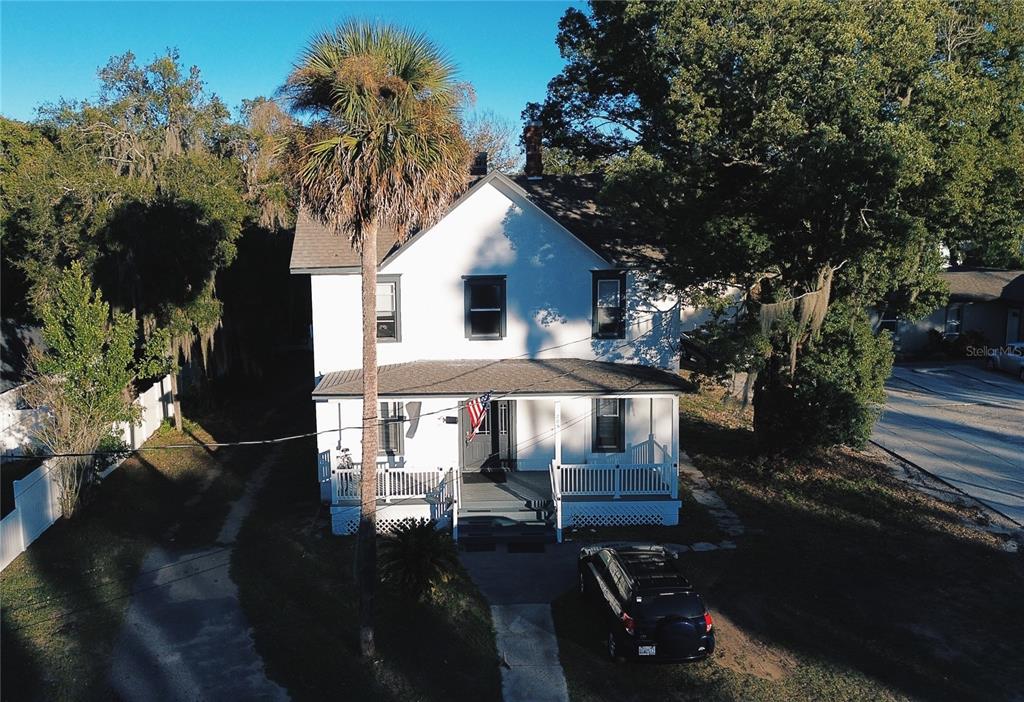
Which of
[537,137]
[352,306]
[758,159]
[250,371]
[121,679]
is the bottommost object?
[121,679]

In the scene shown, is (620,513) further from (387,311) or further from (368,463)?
(387,311)

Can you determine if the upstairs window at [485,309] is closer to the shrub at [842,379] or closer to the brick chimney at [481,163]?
the brick chimney at [481,163]

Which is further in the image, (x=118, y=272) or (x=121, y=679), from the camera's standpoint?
(x=118, y=272)

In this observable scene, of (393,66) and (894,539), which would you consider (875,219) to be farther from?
(393,66)

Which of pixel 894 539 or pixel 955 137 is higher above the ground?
pixel 955 137

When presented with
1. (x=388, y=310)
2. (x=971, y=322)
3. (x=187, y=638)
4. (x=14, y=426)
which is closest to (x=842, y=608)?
(x=187, y=638)

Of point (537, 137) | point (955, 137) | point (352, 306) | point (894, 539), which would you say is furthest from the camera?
point (537, 137)

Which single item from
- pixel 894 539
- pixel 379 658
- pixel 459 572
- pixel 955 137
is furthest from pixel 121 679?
pixel 955 137

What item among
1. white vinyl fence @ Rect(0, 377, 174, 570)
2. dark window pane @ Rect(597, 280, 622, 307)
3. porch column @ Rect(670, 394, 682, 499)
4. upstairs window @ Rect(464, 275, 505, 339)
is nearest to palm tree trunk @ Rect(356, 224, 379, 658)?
upstairs window @ Rect(464, 275, 505, 339)
